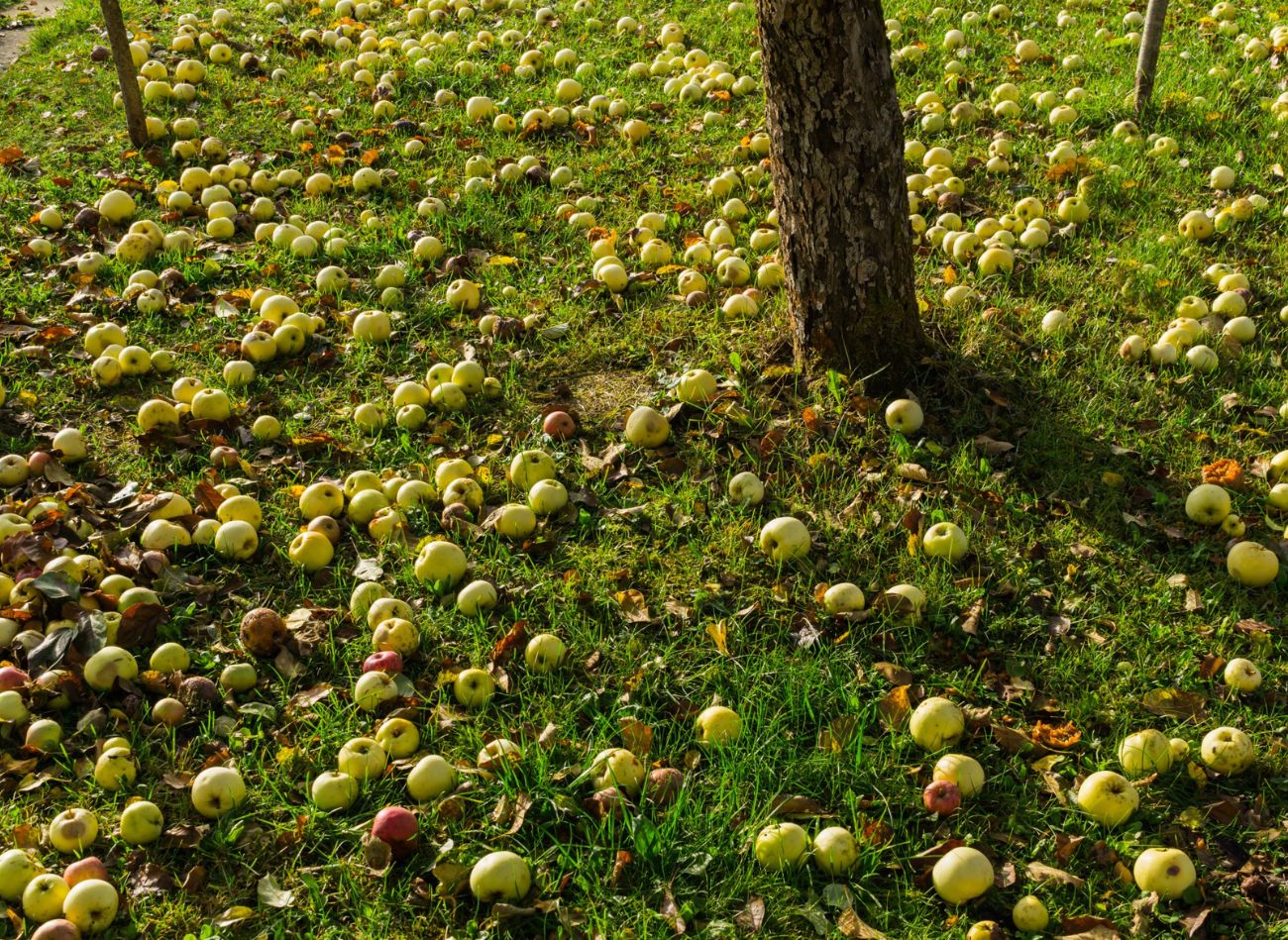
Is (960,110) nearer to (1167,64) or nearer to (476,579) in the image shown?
(1167,64)

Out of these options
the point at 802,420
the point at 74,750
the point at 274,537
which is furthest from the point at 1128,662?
the point at 74,750

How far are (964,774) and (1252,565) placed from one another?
5.08 ft

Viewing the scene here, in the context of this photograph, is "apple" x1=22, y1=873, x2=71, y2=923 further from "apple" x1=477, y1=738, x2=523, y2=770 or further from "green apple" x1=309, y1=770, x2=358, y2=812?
"apple" x1=477, y1=738, x2=523, y2=770

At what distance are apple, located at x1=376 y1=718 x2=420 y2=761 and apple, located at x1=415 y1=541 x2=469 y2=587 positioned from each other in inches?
28.1

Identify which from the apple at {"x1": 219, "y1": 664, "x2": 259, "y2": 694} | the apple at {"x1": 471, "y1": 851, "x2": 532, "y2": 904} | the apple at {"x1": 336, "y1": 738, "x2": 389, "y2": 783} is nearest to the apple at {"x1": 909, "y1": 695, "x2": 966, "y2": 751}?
the apple at {"x1": 471, "y1": 851, "x2": 532, "y2": 904}

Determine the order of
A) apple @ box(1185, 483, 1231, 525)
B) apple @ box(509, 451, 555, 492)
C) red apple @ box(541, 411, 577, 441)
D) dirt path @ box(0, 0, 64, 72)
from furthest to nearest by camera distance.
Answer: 1. dirt path @ box(0, 0, 64, 72)
2. red apple @ box(541, 411, 577, 441)
3. apple @ box(509, 451, 555, 492)
4. apple @ box(1185, 483, 1231, 525)

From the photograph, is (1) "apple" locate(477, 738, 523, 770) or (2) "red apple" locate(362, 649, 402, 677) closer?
(1) "apple" locate(477, 738, 523, 770)

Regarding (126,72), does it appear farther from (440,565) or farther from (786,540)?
(786,540)

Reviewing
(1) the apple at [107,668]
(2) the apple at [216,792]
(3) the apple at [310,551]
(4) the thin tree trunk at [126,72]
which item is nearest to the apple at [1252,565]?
(3) the apple at [310,551]

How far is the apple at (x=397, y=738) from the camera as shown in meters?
3.39

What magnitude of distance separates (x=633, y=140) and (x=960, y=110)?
2.16 metres

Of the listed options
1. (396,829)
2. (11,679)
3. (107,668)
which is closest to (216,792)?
(396,829)

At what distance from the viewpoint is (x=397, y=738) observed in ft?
11.1

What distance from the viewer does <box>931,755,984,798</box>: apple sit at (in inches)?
126
